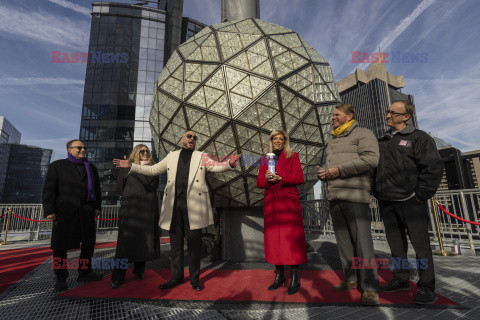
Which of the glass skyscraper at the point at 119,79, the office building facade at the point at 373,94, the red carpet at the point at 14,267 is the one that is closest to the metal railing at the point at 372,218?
the red carpet at the point at 14,267

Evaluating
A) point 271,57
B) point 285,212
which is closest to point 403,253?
point 285,212

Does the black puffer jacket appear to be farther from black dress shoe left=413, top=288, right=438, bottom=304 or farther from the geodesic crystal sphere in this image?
the geodesic crystal sphere

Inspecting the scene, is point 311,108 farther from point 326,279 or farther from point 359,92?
point 359,92

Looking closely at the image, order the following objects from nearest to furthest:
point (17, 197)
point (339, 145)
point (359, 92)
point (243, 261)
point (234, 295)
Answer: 1. point (234, 295)
2. point (339, 145)
3. point (243, 261)
4. point (17, 197)
5. point (359, 92)

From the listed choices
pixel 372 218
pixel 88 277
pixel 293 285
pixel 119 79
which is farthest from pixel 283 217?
pixel 119 79

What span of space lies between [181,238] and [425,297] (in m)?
2.42

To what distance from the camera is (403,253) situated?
2365mm

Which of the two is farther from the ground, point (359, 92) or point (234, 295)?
point (359, 92)

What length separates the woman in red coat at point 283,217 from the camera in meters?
2.44

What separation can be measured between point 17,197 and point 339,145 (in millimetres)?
114784

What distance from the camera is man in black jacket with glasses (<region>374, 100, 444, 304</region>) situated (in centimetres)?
212

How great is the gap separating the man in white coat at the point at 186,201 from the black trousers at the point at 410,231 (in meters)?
1.74

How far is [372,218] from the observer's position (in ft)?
25.7

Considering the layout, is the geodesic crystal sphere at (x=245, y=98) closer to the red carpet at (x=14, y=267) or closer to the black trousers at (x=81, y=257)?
the black trousers at (x=81, y=257)
